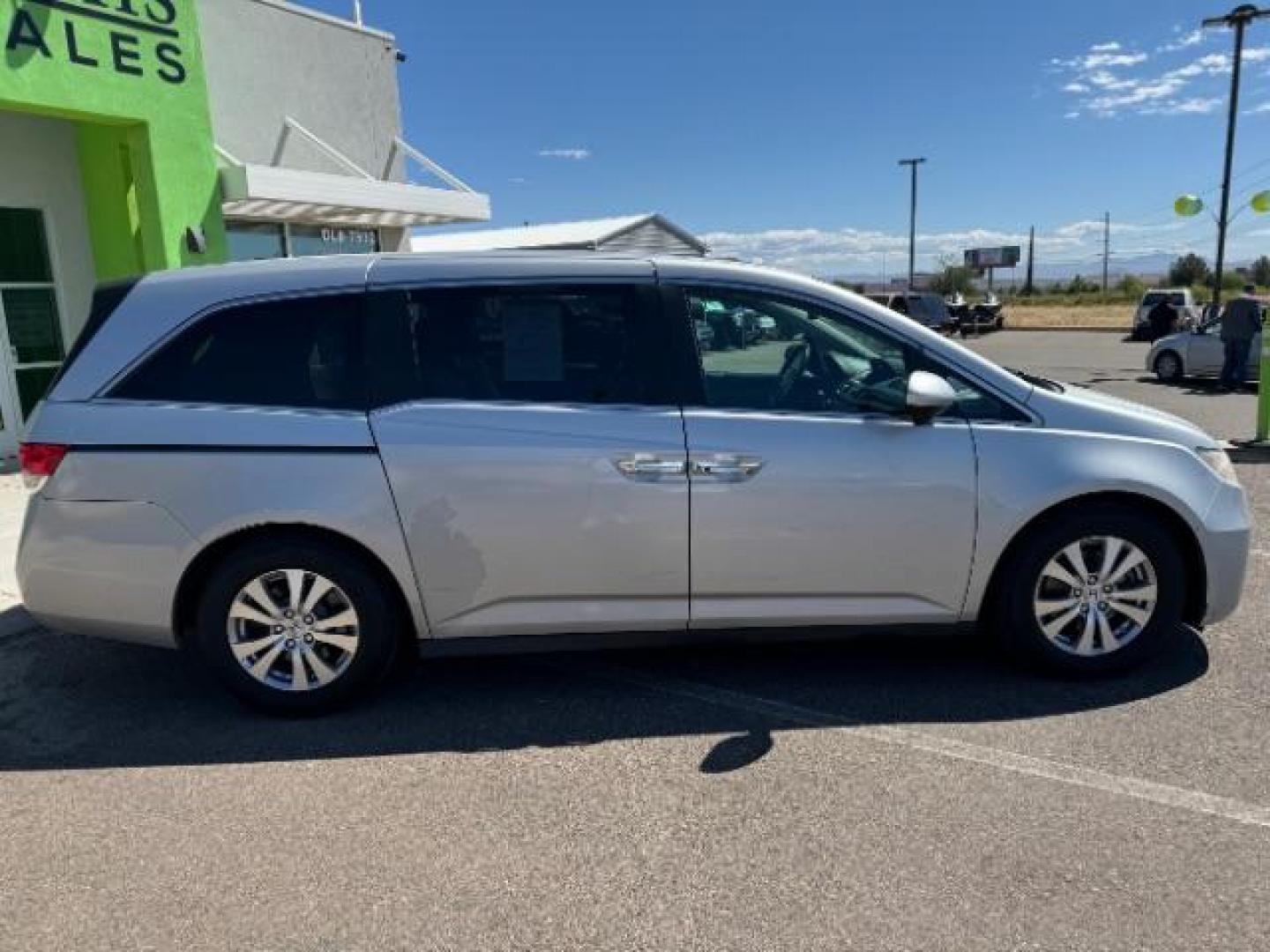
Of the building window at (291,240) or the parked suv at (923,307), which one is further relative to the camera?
the parked suv at (923,307)

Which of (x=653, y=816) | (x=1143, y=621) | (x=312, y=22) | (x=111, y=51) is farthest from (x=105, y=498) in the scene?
(x=312, y=22)

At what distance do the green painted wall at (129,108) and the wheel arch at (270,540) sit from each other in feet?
19.4

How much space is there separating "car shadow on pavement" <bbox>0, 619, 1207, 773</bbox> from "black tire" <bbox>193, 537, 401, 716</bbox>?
0.32ft

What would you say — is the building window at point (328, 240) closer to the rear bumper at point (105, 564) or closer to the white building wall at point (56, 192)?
the white building wall at point (56, 192)

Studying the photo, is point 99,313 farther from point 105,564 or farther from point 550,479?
point 550,479

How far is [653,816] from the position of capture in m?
2.88

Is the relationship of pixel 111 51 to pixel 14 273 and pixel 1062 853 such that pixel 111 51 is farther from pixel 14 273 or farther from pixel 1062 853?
pixel 1062 853

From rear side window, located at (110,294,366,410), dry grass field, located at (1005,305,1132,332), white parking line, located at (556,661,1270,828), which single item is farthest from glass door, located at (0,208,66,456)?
dry grass field, located at (1005,305,1132,332)

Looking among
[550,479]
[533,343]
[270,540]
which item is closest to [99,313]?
[270,540]

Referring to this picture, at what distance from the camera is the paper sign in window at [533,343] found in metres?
3.55

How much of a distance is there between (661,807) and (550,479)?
1.26 meters

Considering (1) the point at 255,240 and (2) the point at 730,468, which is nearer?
(2) the point at 730,468

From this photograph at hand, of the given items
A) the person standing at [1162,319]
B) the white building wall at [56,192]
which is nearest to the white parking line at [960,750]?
the white building wall at [56,192]

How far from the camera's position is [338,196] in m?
10.7
